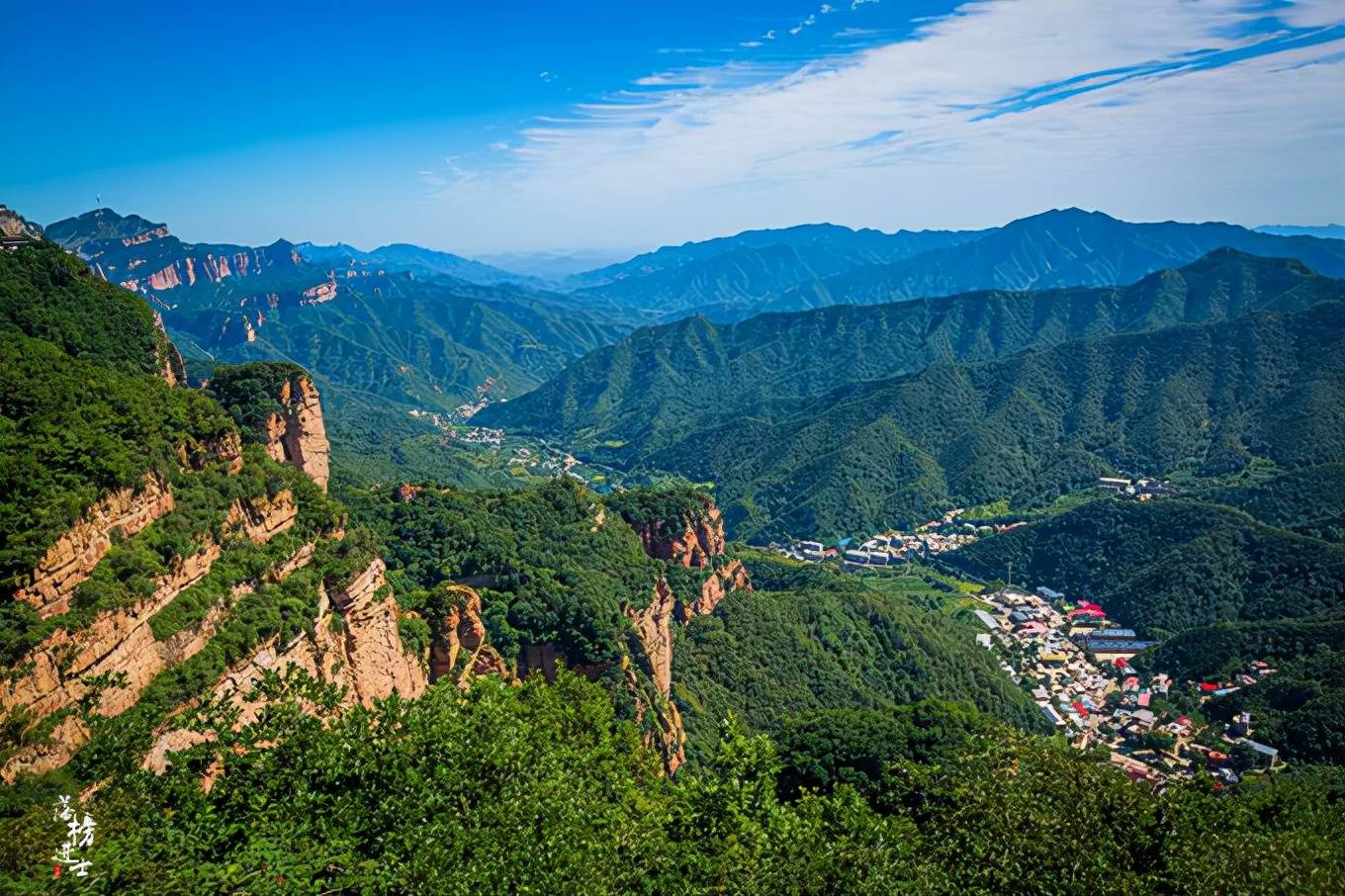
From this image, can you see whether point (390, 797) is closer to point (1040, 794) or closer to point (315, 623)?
point (315, 623)

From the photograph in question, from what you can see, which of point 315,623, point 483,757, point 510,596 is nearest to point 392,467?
point 510,596

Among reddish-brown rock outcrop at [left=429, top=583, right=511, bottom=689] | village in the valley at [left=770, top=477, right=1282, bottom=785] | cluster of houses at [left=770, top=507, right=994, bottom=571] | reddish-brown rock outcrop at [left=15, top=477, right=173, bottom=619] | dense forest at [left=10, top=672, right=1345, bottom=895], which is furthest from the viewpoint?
cluster of houses at [left=770, top=507, right=994, bottom=571]

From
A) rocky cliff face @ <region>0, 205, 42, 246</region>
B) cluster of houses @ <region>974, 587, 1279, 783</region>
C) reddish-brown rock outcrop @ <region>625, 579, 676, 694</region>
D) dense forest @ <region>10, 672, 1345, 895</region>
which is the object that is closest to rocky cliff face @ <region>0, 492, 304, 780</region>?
dense forest @ <region>10, 672, 1345, 895</region>

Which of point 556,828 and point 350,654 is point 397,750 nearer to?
point 556,828

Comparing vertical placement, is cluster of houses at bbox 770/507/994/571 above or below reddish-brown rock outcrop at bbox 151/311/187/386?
below

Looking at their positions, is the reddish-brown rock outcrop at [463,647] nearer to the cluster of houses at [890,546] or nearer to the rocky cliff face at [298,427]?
the rocky cliff face at [298,427]

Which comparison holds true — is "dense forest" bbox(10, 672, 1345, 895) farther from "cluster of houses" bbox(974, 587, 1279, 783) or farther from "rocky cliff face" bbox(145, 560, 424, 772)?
"cluster of houses" bbox(974, 587, 1279, 783)

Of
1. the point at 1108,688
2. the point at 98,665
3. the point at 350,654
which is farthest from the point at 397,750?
the point at 1108,688
